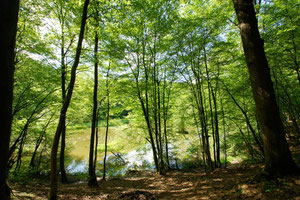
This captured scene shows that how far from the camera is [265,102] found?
3.33 meters

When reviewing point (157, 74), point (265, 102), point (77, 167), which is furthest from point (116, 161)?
point (265, 102)

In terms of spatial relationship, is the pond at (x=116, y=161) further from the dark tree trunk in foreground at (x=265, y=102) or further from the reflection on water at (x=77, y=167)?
the dark tree trunk in foreground at (x=265, y=102)

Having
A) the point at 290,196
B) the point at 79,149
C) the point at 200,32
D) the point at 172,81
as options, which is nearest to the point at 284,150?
the point at 290,196

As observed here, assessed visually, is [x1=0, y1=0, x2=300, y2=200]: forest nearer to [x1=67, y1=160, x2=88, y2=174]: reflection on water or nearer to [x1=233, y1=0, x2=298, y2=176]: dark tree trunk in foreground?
[x1=233, y1=0, x2=298, y2=176]: dark tree trunk in foreground

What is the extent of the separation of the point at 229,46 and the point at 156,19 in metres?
4.60

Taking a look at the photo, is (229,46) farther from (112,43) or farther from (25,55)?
(25,55)

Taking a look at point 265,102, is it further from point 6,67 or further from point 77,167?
point 77,167

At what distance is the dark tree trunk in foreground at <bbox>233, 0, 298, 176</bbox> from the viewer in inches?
128

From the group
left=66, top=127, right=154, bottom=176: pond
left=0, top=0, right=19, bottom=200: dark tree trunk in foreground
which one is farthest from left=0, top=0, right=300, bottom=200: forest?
left=66, top=127, right=154, bottom=176: pond

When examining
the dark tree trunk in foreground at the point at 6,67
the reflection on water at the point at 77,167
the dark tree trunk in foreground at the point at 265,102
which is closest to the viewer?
the dark tree trunk in foreground at the point at 6,67

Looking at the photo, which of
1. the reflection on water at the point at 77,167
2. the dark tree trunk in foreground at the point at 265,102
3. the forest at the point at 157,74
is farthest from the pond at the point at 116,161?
the dark tree trunk in foreground at the point at 265,102

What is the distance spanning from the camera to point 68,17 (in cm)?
930

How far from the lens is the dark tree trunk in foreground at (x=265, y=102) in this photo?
3.25 m

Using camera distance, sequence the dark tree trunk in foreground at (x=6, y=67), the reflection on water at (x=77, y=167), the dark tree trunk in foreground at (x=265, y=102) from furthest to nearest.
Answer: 1. the reflection on water at (x=77, y=167)
2. the dark tree trunk in foreground at (x=265, y=102)
3. the dark tree trunk in foreground at (x=6, y=67)
